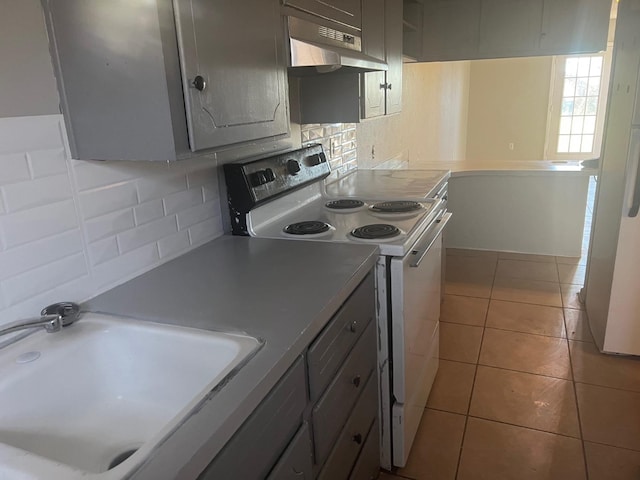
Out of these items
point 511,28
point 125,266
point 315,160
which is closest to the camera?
point 125,266

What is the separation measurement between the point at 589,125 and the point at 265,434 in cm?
977

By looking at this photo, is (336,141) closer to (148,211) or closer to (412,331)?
(412,331)

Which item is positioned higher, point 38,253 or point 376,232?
point 38,253

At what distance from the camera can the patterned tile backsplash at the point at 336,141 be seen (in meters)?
2.53

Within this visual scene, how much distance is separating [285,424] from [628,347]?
2.30 metres

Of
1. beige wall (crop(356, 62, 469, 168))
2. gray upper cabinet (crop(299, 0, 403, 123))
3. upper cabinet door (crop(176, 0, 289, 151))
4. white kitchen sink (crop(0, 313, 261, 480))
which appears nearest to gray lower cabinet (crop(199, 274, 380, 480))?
white kitchen sink (crop(0, 313, 261, 480))

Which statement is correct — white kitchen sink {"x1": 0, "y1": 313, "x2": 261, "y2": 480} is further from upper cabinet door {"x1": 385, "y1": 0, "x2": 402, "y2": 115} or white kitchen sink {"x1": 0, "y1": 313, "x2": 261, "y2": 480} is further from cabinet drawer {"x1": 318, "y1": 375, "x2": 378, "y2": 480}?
upper cabinet door {"x1": 385, "y1": 0, "x2": 402, "y2": 115}

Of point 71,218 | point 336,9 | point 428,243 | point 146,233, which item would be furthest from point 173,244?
point 336,9

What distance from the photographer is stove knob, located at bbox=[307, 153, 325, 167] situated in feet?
7.31

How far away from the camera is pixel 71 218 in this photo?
124cm

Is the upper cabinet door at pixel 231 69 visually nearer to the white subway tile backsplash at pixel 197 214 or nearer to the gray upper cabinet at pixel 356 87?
the white subway tile backsplash at pixel 197 214

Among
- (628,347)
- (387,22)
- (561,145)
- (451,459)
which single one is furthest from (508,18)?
(561,145)

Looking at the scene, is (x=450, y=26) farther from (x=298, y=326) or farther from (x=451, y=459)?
(x=298, y=326)

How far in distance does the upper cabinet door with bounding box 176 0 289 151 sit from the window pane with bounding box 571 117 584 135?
8917mm
